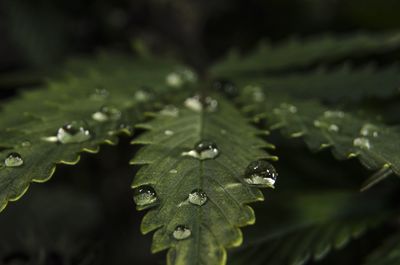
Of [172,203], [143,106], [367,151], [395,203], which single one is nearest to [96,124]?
[143,106]

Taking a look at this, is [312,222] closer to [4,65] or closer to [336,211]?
[336,211]

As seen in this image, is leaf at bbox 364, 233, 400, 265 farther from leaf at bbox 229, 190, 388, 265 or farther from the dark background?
the dark background

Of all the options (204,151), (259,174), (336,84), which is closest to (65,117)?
(204,151)

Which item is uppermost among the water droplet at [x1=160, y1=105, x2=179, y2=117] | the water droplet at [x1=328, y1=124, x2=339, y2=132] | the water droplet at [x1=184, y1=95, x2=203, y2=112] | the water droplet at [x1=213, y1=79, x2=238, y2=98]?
the water droplet at [x1=328, y1=124, x2=339, y2=132]

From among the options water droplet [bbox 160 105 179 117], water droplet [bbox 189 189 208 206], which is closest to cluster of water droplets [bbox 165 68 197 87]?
water droplet [bbox 160 105 179 117]

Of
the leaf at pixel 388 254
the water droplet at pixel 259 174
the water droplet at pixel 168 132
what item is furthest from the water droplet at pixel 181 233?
the leaf at pixel 388 254

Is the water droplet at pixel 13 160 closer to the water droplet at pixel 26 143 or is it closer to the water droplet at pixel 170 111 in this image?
the water droplet at pixel 26 143

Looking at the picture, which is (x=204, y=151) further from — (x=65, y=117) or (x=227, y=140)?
(x=65, y=117)
